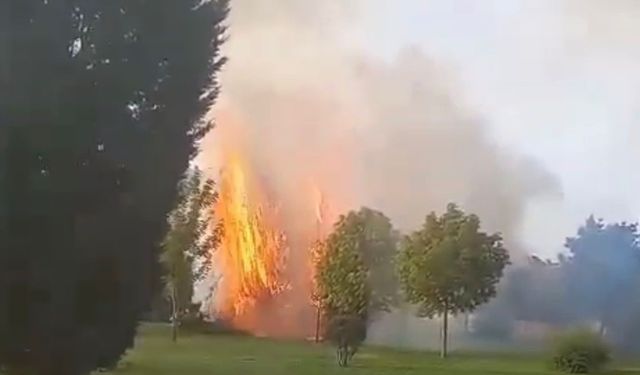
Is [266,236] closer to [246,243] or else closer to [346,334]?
[246,243]

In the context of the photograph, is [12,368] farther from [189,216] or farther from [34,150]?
[189,216]

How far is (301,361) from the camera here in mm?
9547

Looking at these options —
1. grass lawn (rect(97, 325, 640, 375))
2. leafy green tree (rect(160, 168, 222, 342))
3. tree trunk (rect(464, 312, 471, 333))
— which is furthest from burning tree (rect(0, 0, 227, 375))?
tree trunk (rect(464, 312, 471, 333))

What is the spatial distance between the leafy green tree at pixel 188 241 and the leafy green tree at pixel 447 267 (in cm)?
253

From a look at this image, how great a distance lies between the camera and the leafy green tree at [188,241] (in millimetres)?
4883

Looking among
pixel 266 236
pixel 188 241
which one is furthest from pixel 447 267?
pixel 188 241

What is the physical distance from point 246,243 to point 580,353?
12.6 ft

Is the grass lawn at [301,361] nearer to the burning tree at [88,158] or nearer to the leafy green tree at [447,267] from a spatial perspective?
the leafy green tree at [447,267]

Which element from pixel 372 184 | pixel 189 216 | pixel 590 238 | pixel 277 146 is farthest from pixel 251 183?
pixel 189 216

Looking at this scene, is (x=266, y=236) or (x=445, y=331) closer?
(x=445, y=331)

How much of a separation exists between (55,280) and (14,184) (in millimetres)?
439

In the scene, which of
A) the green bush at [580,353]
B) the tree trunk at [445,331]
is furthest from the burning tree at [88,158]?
the green bush at [580,353]

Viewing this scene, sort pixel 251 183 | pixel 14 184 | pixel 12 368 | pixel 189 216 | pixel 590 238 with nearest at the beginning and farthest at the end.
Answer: pixel 14 184, pixel 12 368, pixel 189 216, pixel 590 238, pixel 251 183

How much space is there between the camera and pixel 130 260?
13.9ft
